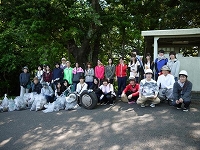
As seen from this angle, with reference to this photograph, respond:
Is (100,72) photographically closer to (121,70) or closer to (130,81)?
(121,70)

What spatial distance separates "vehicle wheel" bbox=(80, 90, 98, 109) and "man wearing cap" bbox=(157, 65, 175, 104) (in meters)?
2.25

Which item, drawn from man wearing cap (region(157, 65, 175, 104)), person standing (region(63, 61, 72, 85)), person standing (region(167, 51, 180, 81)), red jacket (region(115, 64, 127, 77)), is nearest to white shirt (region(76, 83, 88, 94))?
person standing (region(63, 61, 72, 85))

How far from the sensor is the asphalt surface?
4340 mm

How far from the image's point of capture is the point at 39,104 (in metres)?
7.53

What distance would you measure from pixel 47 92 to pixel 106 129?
3.81 meters

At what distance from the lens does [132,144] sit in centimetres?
429

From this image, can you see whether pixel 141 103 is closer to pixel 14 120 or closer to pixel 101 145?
pixel 101 145

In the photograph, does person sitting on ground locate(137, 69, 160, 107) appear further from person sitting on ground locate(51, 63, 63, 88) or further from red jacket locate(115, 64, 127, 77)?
person sitting on ground locate(51, 63, 63, 88)

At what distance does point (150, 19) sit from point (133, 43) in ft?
19.2

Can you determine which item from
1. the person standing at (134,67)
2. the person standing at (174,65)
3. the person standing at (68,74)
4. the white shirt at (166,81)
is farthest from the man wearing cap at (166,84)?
the person standing at (68,74)

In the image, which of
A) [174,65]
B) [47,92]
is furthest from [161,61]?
[47,92]

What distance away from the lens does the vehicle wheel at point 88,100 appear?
6.99 m

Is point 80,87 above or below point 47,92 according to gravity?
above

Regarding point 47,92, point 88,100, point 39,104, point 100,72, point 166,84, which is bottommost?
point 39,104
